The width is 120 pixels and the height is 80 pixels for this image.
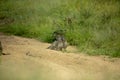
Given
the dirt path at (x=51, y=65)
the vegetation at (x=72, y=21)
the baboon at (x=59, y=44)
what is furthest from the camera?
the vegetation at (x=72, y=21)

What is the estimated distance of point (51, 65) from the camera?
7809mm

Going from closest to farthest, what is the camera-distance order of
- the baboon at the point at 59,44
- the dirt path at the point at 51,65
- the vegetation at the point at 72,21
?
1. the dirt path at the point at 51,65
2. the baboon at the point at 59,44
3. the vegetation at the point at 72,21

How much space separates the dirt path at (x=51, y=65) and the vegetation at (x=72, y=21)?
0.83 metres

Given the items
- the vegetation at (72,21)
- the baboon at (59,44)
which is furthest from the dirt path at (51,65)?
the vegetation at (72,21)

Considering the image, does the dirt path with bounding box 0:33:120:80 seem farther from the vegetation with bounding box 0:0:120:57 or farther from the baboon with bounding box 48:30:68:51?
the vegetation with bounding box 0:0:120:57

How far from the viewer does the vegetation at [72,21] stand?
10.7 m

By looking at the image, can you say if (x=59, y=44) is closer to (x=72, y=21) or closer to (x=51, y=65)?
(x=51, y=65)

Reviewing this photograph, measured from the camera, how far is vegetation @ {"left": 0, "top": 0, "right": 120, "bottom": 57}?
10703 mm

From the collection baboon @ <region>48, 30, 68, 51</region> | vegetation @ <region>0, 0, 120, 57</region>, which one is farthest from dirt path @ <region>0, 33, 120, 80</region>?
vegetation @ <region>0, 0, 120, 57</region>

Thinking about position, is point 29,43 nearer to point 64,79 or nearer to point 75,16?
point 75,16

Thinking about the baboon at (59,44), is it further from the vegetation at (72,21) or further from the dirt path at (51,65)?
the vegetation at (72,21)

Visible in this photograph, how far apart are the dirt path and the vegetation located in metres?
0.83

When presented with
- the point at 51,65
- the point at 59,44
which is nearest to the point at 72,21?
the point at 59,44

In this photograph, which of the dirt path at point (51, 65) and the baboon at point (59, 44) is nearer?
the dirt path at point (51, 65)
